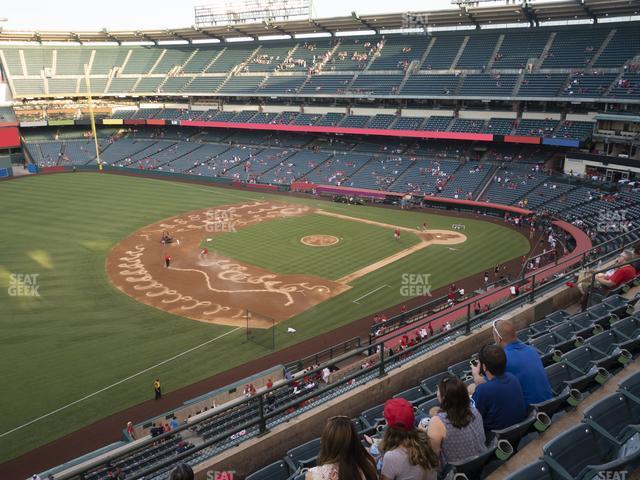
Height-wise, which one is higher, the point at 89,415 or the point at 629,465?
the point at 629,465

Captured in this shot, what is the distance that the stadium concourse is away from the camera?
775 centimetres

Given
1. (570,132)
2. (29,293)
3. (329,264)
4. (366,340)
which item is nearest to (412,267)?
(329,264)

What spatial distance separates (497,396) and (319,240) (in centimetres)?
3700

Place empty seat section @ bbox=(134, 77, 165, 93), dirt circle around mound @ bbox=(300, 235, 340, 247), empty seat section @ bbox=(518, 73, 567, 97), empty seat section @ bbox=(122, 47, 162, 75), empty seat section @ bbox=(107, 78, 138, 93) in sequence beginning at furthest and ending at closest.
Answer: empty seat section @ bbox=(122, 47, 162, 75) → empty seat section @ bbox=(107, 78, 138, 93) → empty seat section @ bbox=(134, 77, 165, 93) → empty seat section @ bbox=(518, 73, 567, 97) → dirt circle around mound @ bbox=(300, 235, 340, 247)

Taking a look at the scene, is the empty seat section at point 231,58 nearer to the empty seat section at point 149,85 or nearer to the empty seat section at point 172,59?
the empty seat section at point 172,59

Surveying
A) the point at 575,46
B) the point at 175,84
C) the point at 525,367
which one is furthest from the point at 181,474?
the point at 175,84

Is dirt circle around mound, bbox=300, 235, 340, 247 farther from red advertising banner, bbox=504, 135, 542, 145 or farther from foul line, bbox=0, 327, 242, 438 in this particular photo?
red advertising banner, bbox=504, 135, 542, 145

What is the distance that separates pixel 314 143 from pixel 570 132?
36.8 meters

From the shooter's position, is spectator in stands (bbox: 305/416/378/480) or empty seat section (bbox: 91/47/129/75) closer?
spectator in stands (bbox: 305/416/378/480)

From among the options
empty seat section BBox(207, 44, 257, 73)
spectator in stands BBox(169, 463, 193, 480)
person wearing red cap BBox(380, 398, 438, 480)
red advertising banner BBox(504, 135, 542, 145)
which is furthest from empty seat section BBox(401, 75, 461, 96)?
spectator in stands BBox(169, 463, 193, 480)

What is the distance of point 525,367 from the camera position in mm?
7277

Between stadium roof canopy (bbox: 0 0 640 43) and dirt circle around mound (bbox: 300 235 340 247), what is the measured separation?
38.3m

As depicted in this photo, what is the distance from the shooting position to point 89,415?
20406 mm

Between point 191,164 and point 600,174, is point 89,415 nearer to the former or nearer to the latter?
point 600,174
